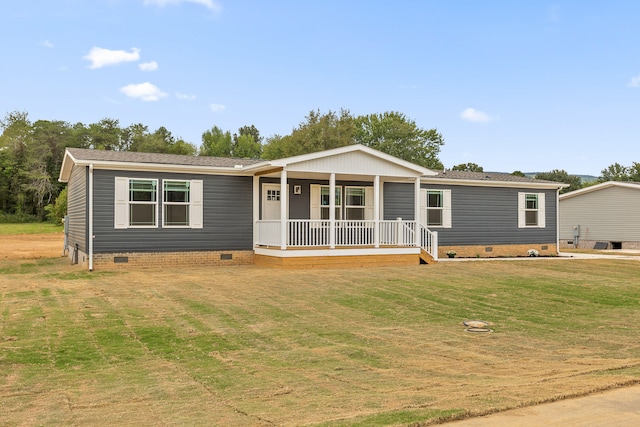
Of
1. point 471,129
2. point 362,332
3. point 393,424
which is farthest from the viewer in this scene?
point 471,129

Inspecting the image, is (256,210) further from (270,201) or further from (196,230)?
(196,230)

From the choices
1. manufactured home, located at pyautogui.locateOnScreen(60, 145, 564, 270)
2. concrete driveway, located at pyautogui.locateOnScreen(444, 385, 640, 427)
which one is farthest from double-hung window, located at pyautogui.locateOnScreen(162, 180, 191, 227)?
concrete driveway, located at pyautogui.locateOnScreen(444, 385, 640, 427)

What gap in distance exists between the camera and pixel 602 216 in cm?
3195

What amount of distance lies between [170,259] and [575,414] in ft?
47.5

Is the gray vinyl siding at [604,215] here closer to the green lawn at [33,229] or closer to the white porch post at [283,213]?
the white porch post at [283,213]

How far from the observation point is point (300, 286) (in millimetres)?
13547

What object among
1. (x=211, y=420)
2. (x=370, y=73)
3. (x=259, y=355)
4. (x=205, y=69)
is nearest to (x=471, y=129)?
(x=370, y=73)

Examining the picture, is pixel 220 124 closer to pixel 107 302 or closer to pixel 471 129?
pixel 471 129

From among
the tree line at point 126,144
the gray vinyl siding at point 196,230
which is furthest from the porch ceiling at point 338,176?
the tree line at point 126,144

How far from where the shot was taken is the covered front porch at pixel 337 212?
694 inches

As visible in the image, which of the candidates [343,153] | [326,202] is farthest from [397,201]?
[343,153]

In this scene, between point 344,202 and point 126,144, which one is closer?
point 344,202

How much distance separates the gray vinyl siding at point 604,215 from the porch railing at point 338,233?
1702 cm

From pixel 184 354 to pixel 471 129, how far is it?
37.2 meters
